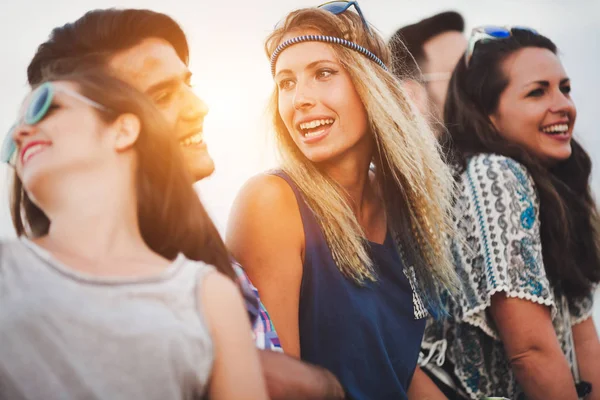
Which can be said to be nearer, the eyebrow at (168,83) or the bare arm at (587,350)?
the eyebrow at (168,83)

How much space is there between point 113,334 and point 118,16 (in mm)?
637

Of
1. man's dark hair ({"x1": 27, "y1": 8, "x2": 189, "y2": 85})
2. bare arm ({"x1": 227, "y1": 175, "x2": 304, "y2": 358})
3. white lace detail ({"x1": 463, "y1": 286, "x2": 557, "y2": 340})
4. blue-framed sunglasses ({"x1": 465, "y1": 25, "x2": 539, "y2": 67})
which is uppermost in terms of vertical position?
man's dark hair ({"x1": 27, "y1": 8, "x2": 189, "y2": 85})

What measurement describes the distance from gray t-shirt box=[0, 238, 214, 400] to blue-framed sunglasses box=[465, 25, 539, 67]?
1466 mm

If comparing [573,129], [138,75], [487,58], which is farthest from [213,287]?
[573,129]

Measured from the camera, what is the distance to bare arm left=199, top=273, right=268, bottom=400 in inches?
29.8

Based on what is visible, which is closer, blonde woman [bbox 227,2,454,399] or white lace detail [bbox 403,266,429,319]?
blonde woman [bbox 227,2,454,399]

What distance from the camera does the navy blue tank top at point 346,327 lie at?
4.25 ft

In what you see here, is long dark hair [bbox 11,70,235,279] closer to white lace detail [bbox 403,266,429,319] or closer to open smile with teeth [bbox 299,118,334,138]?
open smile with teeth [bbox 299,118,334,138]

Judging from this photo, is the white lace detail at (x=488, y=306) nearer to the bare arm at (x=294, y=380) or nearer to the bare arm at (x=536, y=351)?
the bare arm at (x=536, y=351)

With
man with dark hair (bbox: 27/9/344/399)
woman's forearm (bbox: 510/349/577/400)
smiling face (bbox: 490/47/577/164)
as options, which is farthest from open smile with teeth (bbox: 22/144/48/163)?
smiling face (bbox: 490/47/577/164)

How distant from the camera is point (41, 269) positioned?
0.73 metres

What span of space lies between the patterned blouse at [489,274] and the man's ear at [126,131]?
1041 millimetres

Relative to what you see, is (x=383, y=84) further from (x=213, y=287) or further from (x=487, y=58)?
(x=213, y=287)

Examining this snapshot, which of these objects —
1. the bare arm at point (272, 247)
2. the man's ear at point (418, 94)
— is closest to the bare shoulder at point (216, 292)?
the bare arm at point (272, 247)
